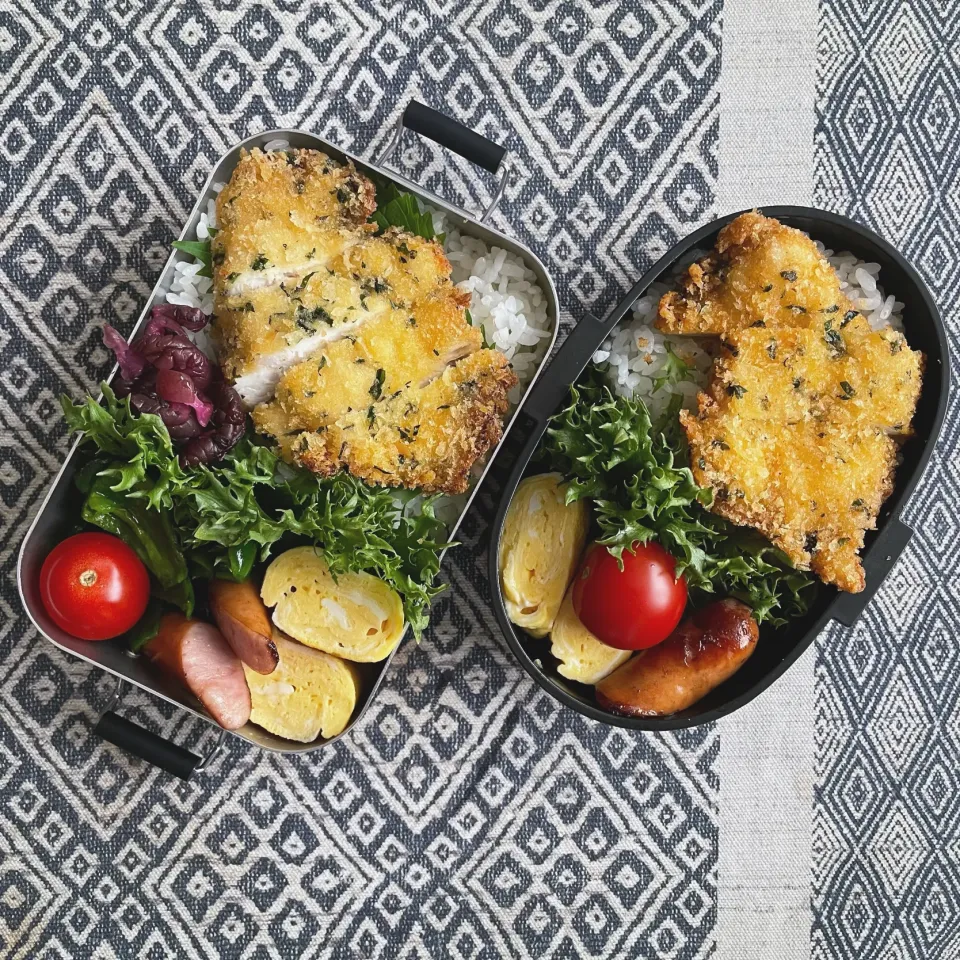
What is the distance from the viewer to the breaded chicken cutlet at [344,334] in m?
1.73

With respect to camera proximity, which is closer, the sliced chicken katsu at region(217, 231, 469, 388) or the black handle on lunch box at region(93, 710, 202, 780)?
the sliced chicken katsu at region(217, 231, 469, 388)

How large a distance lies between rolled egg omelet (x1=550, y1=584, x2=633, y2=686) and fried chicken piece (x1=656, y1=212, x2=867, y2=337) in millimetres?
608

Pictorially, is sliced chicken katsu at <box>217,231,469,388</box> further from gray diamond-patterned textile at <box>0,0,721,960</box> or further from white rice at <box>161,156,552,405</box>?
gray diamond-patterned textile at <box>0,0,721,960</box>

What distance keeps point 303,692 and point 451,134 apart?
3.84 ft

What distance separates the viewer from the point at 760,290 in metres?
1.82

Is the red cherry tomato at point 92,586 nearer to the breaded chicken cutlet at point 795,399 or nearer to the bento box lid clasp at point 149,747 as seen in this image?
the bento box lid clasp at point 149,747

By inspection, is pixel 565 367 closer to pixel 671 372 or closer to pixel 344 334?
pixel 671 372

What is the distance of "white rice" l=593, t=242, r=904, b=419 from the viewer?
1915mm

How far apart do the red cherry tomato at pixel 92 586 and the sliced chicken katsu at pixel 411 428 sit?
373 mm

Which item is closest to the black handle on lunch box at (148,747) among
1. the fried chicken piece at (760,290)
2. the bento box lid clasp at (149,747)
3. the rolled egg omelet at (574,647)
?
the bento box lid clasp at (149,747)

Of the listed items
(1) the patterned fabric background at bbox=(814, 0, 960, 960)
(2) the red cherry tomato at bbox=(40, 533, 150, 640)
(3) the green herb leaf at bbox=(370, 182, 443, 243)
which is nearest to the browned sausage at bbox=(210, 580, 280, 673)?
(2) the red cherry tomato at bbox=(40, 533, 150, 640)

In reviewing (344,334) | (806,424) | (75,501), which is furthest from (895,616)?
(75,501)

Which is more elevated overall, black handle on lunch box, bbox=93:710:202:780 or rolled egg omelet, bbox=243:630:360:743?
rolled egg omelet, bbox=243:630:360:743

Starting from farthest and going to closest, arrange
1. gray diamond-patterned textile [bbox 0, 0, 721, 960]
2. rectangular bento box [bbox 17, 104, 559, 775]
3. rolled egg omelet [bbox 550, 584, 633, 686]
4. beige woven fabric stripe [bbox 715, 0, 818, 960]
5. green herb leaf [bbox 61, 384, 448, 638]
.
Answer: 1. beige woven fabric stripe [bbox 715, 0, 818, 960]
2. gray diamond-patterned textile [bbox 0, 0, 721, 960]
3. rolled egg omelet [bbox 550, 584, 633, 686]
4. rectangular bento box [bbox 17, 104, 559, 775]
5. green herb leaf [bbox 61, 384, 448, 638]
